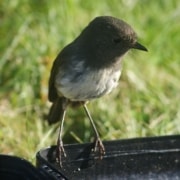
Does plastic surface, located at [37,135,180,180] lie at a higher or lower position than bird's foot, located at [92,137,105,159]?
lower

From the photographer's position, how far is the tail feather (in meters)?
5.10

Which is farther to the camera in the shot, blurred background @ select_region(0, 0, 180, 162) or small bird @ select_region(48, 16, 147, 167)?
blurred background @ select_region(0, 0, 180, 162)

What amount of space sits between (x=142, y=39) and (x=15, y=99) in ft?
4.94

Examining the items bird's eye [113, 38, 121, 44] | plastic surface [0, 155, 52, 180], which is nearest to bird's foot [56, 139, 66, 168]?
plastic surface [0, 155, 52, 180]

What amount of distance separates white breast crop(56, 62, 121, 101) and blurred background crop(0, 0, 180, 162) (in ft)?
2.15

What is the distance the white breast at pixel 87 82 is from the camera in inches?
175

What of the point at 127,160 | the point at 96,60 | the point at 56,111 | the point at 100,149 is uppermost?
the point at 96,60

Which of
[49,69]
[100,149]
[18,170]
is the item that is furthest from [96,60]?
[49,69]

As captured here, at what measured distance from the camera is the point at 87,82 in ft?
14.6

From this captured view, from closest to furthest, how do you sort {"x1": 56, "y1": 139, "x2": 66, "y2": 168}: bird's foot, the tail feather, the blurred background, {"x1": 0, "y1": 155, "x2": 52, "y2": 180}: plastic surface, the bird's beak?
{"x1": 0, "y1": 155, "x2": 52, "y2": 180}: plastic surface, {"x1": 56, "y1": 139, "x2": 66, "y2": 168}: bird's foot, the bird's beak, the tail feather, the blurred background

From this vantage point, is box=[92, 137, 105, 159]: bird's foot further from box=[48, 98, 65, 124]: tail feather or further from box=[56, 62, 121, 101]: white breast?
box=[48, 98, 65, 124]: tail feather

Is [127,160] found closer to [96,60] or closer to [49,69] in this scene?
[96,60]

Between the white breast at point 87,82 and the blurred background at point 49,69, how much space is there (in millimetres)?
656

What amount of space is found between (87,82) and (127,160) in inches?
19.6
